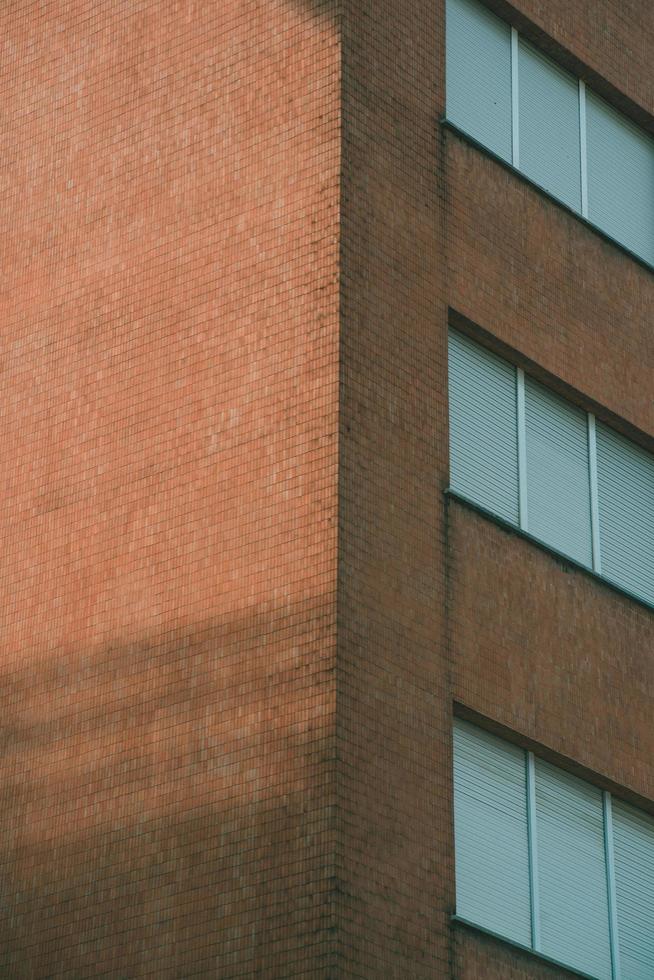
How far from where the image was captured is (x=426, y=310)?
17.5 m

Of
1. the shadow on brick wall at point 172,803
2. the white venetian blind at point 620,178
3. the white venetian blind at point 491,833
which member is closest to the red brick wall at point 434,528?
the white venetian blind at point 491,833

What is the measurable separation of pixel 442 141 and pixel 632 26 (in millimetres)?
4195

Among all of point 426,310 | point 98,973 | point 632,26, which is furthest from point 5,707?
point 632,26

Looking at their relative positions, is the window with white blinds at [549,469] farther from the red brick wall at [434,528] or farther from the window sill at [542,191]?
the window sill at [542,191]

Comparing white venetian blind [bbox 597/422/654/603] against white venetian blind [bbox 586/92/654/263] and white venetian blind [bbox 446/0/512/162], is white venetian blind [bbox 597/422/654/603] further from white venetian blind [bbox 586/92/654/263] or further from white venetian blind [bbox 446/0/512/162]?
white venetian blind [bbox 446/0/512/162]

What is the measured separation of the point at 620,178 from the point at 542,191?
193 cm

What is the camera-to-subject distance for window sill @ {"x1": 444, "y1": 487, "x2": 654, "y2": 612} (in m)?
17.2

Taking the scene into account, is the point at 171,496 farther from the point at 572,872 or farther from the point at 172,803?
the point at 572,872

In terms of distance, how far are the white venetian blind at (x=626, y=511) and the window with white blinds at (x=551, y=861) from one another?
7.72 feet

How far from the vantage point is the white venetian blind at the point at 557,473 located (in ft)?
60.5

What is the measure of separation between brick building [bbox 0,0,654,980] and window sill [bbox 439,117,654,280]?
4 centimetres

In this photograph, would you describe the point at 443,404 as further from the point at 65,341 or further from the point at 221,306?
the point at 65,341

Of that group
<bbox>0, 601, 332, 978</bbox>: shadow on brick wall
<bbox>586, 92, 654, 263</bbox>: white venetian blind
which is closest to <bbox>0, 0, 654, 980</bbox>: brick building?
<bbox>0, 601, 332, 978</bbox>: shadow on brick wall

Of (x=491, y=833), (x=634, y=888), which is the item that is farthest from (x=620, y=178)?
(x=491, y=833)
